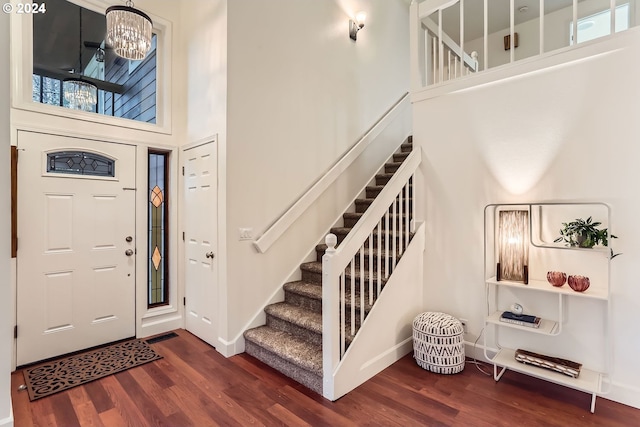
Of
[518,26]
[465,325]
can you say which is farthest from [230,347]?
[518,26]

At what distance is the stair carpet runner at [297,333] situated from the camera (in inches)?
99.0

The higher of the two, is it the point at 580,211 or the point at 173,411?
the point at 580,211

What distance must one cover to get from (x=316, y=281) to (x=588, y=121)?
8.61ft

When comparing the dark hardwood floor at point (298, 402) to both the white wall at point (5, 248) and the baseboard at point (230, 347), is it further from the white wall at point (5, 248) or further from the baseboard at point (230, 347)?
the white wall at point (5, 248)

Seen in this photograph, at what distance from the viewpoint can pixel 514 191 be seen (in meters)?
2.68

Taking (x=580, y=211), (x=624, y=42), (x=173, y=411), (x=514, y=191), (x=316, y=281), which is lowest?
(x=173, y=411)

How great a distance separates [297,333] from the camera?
2.91 meters

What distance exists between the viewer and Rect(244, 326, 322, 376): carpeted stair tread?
247 centimetres

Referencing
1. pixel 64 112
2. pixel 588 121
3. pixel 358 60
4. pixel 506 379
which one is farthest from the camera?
pixel 358 60

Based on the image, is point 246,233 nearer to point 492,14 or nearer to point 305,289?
point 305,289

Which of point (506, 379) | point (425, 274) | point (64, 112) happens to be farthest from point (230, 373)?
point (64, 112)

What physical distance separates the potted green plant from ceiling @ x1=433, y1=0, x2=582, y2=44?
4095 millimetres

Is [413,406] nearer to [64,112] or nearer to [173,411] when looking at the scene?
[173,411]

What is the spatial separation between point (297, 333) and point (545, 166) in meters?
2.48
